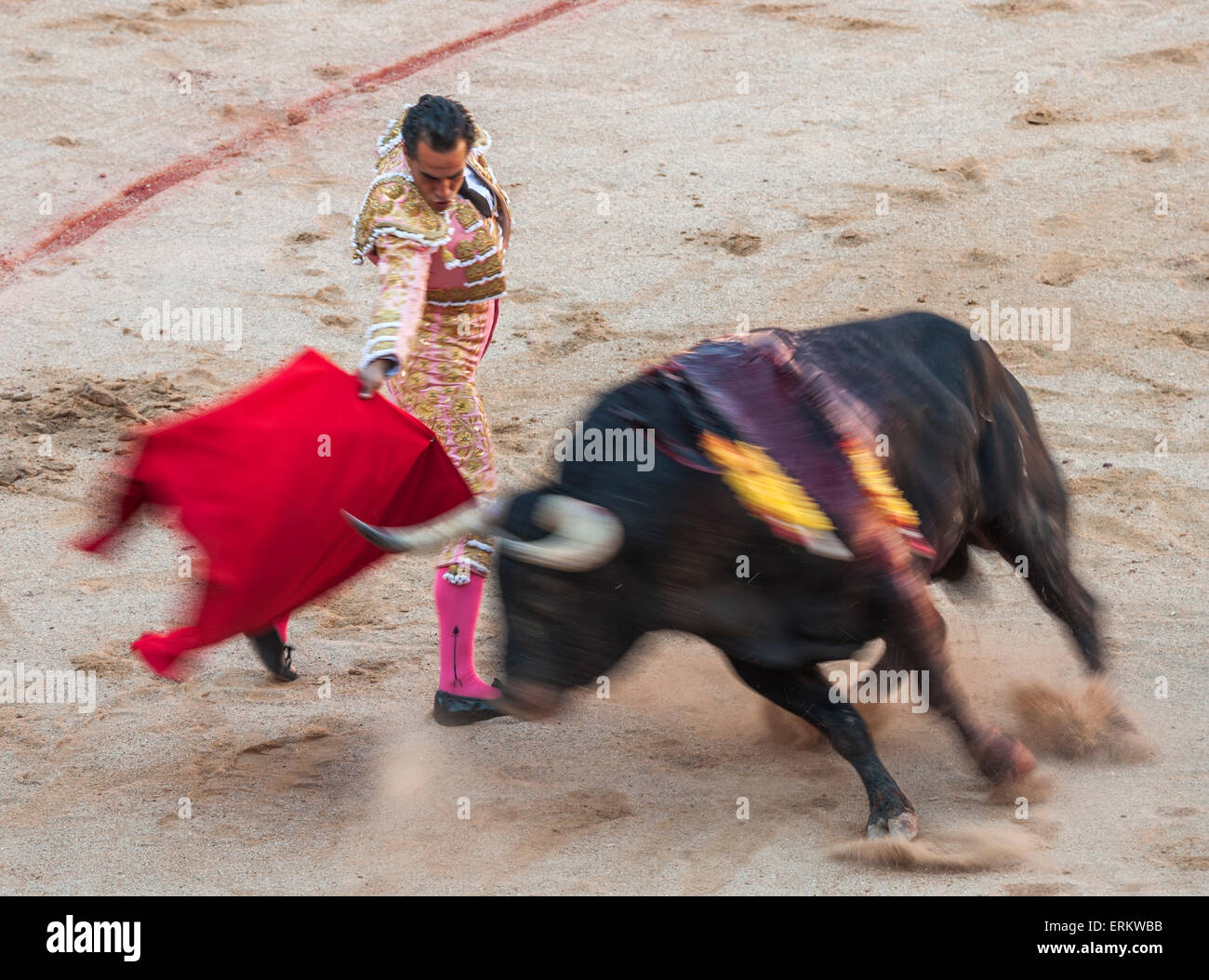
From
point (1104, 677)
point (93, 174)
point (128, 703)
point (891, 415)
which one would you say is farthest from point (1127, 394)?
point (93, 174)

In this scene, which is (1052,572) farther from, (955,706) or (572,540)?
(572,540)

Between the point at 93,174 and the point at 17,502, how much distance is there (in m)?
2.80

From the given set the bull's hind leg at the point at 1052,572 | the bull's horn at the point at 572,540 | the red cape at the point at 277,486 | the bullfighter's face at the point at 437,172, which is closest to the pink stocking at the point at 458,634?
the red cape at the point at 277,486

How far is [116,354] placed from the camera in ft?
21.7

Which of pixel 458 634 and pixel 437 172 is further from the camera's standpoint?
pixel 458 634

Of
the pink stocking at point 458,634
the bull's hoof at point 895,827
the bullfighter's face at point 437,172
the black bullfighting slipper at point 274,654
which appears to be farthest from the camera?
the black bullfighting slipper at point 274,654

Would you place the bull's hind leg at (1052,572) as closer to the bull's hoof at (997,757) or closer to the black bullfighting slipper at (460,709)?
the bull's hoof at (997,757)

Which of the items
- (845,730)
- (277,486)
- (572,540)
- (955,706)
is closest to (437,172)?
(277,486)

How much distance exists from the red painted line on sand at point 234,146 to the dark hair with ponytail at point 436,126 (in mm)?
3989

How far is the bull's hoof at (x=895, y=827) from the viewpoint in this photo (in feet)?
12.2

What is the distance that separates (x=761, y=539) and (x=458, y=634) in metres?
1.18

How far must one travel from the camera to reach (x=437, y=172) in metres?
3.88

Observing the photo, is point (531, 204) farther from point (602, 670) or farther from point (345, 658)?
point (602, 670)

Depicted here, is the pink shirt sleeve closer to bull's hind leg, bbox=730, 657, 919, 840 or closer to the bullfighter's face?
the bullfighter's face
